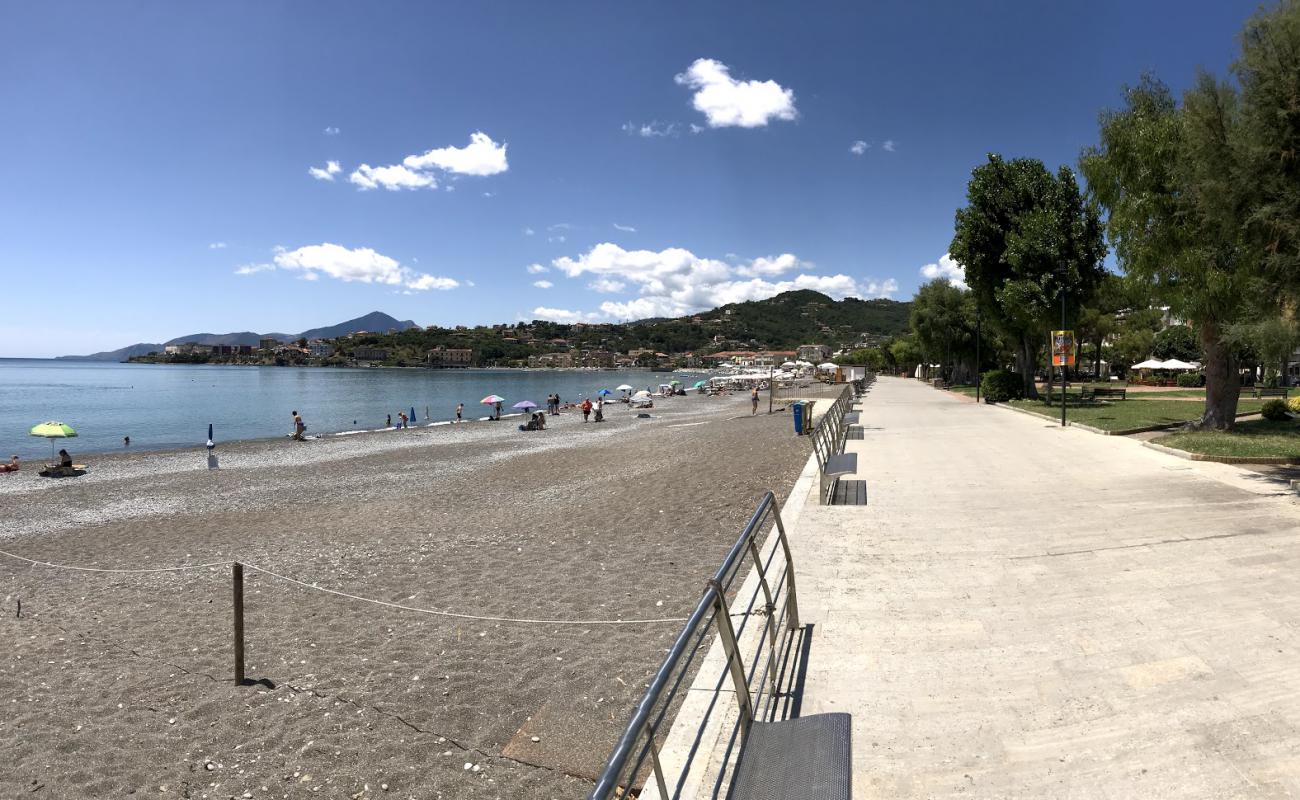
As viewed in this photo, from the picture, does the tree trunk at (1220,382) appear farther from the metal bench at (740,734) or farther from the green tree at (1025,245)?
the metal bench at (740,734)

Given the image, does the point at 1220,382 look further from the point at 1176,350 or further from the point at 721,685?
the point at 1176,350

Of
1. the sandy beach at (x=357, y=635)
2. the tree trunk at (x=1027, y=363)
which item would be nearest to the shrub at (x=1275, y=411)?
the tree trunk at (x=1027, y=363)

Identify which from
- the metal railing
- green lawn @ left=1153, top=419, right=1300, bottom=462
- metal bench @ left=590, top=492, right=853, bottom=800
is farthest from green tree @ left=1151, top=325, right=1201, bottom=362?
metal bench @ left=590, top=492, right=853, bottom=800

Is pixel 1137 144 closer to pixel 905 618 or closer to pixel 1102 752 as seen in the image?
pixel 905 618

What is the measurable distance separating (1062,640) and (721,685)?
2615 mm

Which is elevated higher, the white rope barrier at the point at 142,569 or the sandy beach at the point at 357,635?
the sandy beach at the point at 357,635

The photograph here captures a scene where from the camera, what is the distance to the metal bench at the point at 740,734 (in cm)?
239

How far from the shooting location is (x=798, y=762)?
9.43 feet

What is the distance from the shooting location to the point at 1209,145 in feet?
34.3

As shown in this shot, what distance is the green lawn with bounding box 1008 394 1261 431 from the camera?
18672 mm

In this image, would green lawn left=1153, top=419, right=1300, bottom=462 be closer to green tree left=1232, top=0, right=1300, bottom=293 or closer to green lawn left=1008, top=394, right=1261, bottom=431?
green lawn left=1008, top=394, right=1261, bottom=431

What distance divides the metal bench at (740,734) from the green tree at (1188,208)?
411 inches

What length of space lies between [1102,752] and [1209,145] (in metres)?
11.2

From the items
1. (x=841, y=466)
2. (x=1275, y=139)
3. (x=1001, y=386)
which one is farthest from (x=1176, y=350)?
(x=841, y=466)
